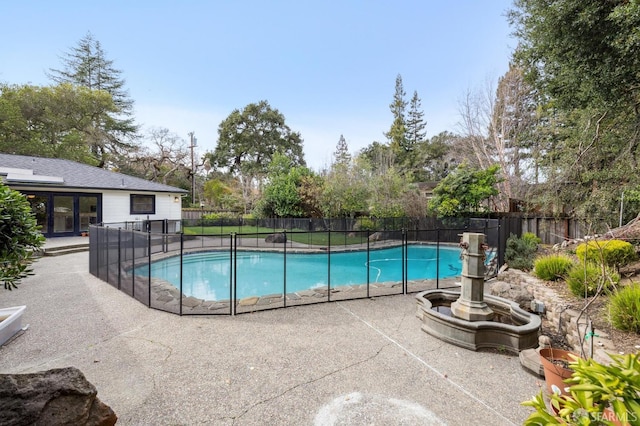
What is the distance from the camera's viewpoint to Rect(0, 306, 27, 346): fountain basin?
354 cm

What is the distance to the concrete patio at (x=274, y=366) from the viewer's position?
2406 millimetres

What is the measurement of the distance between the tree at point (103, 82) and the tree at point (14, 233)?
27.4m

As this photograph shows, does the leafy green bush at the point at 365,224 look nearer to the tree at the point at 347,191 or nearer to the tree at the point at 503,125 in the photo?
the tree at the point at 347,191

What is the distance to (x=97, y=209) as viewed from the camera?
14109mm

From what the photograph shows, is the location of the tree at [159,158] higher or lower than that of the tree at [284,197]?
higher

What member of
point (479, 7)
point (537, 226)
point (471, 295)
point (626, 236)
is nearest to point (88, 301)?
point (471, 295)

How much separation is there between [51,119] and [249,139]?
1503 cm

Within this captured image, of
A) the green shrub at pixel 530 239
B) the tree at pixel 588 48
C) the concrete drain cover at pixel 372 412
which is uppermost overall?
the tree at pixel 588 48

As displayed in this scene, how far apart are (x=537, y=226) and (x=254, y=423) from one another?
1541 centimetres

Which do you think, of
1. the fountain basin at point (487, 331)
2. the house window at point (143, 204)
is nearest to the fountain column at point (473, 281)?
the fountain basin at point (487, 331)

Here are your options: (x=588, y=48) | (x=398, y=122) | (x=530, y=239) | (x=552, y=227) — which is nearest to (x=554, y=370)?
(x=588, y=48)

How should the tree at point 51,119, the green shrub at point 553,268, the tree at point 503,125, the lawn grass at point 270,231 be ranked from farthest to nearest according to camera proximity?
the tree at point 51,119 < the tree at point 503,125 < the lawn grass at point 270,231 < the green shrub at point 553,268

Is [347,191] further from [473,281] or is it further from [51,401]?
[51,401]

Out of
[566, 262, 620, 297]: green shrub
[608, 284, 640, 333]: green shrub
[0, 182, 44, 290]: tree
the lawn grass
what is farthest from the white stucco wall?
[608, 284, 640, 333]: green shrub
